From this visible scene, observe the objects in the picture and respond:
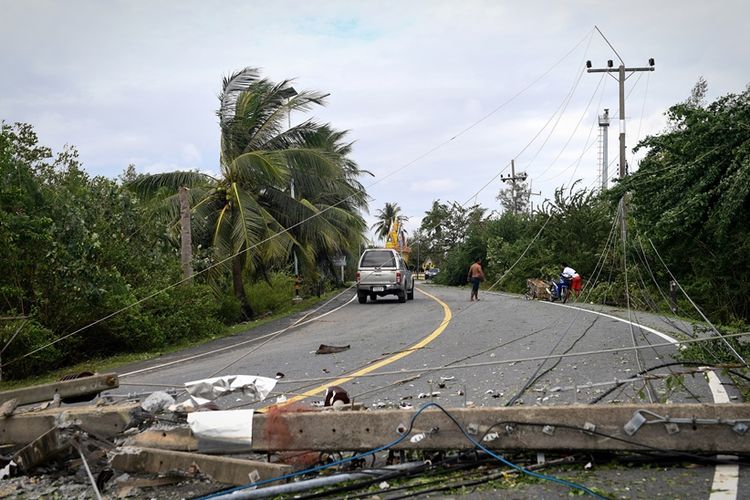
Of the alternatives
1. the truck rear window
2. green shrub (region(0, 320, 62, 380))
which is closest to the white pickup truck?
the truck rear window

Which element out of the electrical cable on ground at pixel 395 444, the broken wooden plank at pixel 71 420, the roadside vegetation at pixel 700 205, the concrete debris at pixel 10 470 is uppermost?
the roadside vegetation at pixel 700 205

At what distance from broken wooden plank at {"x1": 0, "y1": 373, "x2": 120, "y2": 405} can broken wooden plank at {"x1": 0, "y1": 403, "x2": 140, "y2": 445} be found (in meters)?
0.53

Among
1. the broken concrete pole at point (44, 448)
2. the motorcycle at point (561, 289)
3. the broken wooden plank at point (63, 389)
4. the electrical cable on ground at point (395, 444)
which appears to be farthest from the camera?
the motorcycle at point (561, 289)

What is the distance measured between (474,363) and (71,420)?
579cm

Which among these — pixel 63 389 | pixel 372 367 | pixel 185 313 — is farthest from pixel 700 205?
pixel 185 313

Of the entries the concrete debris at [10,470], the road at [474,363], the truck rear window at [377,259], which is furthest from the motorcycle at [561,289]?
the concrete debris at [10,470]

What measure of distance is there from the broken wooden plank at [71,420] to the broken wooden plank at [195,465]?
503 mm

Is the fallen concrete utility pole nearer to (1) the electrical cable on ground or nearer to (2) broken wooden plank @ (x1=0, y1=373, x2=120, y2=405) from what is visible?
(1) the electrical cable on ground

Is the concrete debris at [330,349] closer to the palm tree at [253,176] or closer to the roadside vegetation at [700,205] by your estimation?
the roadside vegetation at [700,205]

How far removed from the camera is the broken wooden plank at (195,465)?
14.1 feet

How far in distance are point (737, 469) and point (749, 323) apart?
9.15 meters

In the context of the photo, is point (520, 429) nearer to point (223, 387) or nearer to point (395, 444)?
point (395, 444)

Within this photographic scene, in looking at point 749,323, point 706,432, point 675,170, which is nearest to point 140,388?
point 706,432

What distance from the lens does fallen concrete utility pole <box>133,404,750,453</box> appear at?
14.4 feet
